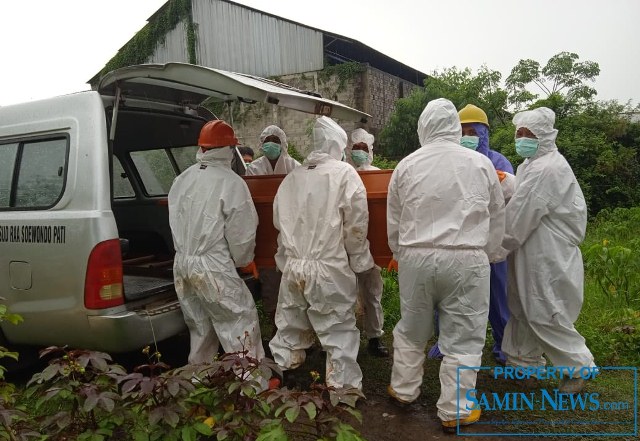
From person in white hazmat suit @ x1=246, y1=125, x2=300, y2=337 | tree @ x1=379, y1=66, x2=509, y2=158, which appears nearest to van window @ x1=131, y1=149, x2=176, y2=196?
person in white hazmat suit @ x1=246, y1=125, x2=300, y2=337

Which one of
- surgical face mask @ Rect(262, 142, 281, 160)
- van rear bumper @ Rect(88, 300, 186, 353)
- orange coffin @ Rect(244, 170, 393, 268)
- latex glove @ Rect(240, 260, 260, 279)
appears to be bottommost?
van rear bumper @ Rect(88, 300, 186, 353)

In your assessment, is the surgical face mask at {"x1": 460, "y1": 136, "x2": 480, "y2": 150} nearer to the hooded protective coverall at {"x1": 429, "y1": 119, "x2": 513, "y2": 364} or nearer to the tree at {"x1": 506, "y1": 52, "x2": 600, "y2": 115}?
the hooded protective coverall at {"x1": 429, "y1": 119, "x2": 513, "y2": 364}

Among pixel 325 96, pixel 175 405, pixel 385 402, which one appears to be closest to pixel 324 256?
pixel 385 402

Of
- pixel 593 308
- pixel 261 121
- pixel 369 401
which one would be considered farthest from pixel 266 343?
pixel 261 121

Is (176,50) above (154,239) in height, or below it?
above

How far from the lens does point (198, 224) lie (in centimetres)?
344

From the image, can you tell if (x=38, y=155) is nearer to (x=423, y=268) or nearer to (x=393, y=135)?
(x=423, y=268)

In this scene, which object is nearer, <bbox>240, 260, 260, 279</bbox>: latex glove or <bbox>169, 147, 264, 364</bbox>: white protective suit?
<bbox>169, 147, 264, 364</bbox>: white protective suit

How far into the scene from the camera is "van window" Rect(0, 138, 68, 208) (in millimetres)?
3416

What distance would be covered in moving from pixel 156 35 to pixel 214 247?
20.5 meters

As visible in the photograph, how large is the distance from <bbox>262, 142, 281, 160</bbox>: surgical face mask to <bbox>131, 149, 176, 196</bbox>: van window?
104 cm

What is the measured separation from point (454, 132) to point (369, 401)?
75.6 inches

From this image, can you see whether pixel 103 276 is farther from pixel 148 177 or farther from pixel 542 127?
pixel 542 127

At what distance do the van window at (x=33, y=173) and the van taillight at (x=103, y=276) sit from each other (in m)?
0.55
